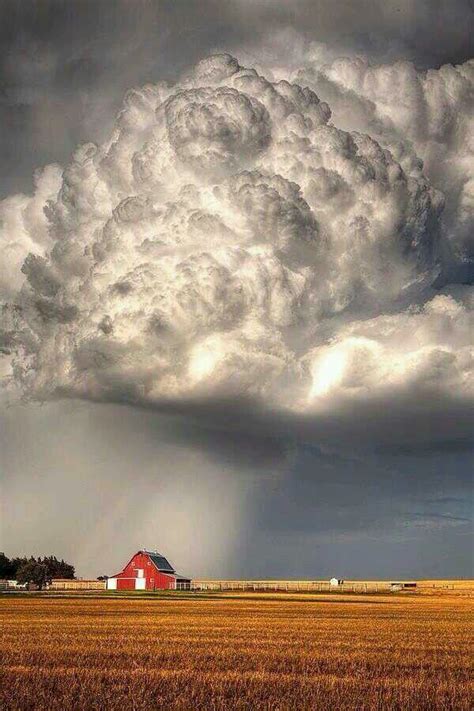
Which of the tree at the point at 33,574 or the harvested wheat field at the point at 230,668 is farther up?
the tree at the point at 33,574

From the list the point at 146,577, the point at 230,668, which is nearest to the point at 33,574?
the point at 146,577

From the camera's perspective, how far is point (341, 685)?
21.9 m

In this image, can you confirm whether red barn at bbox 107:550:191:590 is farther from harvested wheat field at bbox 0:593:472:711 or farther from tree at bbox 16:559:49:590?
harvested wheat field at bbox 0:593:472:711

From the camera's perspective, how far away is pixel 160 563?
18175cm

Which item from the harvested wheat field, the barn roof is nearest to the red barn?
the barn roof

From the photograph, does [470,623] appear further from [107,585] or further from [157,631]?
[107,585]

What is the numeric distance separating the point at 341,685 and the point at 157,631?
812 inches

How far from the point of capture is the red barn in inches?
6841

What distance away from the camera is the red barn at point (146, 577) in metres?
174

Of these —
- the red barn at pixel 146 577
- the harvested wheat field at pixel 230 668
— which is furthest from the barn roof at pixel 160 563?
the harvested wheat field at pixel 230 668

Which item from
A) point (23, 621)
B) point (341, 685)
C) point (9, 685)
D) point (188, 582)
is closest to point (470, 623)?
point (23, 621)

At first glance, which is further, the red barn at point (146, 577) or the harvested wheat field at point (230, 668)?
the red barn at point (146, 577)

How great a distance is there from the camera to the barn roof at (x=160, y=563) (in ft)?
584

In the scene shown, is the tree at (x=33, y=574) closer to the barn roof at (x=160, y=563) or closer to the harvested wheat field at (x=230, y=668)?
the barn roof at (x=160, y=563)
